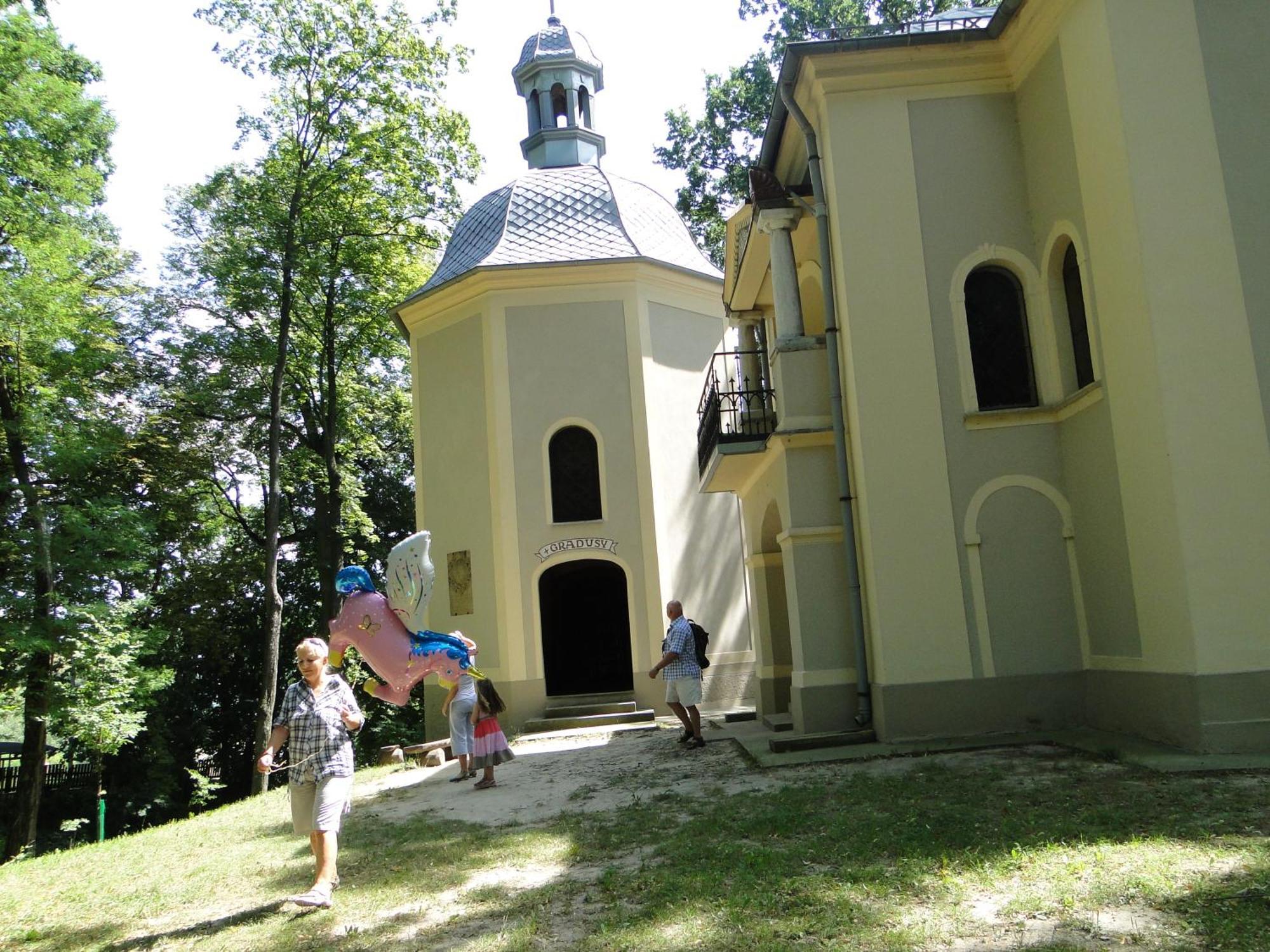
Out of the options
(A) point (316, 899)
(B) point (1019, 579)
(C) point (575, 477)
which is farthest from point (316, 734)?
(C) point (575, 477)

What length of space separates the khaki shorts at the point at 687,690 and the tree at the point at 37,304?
34.7ft

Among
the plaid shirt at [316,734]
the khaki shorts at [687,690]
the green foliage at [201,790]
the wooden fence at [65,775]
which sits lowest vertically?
the green foliage at [201,790]

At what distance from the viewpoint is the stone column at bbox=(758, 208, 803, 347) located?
11.7 metres

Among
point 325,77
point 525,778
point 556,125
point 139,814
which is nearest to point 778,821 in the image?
point 525,778

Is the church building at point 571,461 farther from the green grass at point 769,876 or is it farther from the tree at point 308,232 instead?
the green grass at point 769,876

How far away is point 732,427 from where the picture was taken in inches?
532

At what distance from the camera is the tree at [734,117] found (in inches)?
886

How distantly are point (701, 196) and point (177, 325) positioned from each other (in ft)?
41.5

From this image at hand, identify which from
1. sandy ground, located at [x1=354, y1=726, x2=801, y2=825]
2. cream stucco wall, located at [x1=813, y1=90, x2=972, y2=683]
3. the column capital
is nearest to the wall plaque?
sandy ground, located at [x1=354, y1=726, x2=801, y2=825]

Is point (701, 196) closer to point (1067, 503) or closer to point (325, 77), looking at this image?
point (325, 77)

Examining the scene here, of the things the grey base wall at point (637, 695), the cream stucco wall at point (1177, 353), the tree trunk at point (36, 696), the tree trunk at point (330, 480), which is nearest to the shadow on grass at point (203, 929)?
the cream stucco wall at point (1177, 353)

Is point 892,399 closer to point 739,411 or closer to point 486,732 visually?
point 739,411

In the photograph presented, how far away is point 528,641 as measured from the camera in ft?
58.4

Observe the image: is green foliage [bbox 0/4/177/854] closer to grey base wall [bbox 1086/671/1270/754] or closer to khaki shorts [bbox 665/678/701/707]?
khaki shorts [bbox 665/678/701/707]
